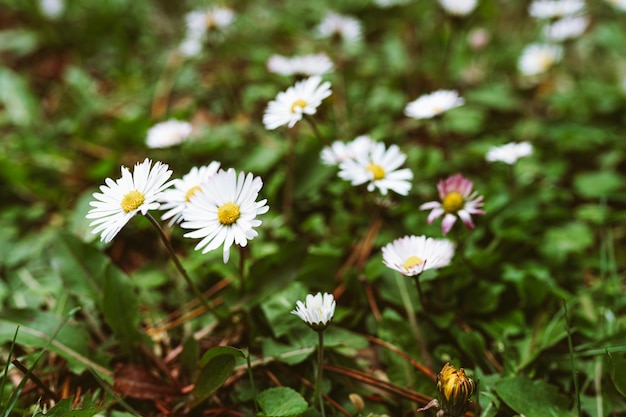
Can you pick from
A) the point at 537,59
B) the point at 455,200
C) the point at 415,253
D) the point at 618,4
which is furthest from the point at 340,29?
the point at 618,4

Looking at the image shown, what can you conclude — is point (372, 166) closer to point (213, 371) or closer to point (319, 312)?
point (319, 312)

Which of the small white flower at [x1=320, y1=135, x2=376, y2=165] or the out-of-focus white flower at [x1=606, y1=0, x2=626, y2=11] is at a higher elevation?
the small white flower at [x1=320, y1=135, x2=376, y2=165]

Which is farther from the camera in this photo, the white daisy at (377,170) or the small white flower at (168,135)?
the small white flower at (168,135)

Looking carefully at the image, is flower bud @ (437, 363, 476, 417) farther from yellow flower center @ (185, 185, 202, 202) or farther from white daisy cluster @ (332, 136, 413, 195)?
yellow flower center @ (185, 185, 202, 202)

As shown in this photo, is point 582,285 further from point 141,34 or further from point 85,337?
point 141,34

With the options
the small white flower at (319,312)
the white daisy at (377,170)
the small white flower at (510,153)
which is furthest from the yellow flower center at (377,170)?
the small white flower at (319,312)

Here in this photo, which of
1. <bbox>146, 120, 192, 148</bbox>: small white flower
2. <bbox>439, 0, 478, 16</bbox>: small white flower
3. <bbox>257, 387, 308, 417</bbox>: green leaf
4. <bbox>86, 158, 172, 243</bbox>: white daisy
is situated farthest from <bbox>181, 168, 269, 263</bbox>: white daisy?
<bbox>439, 0, 478, 16</bbox>: small white flower

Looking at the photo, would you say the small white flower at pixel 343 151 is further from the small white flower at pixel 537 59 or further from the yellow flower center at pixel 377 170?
the small white flower at pixel 537 59

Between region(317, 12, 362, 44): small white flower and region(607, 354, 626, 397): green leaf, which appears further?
region(317, 12, 362, 44): small white flower

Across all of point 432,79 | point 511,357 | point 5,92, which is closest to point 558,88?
point 432,79
